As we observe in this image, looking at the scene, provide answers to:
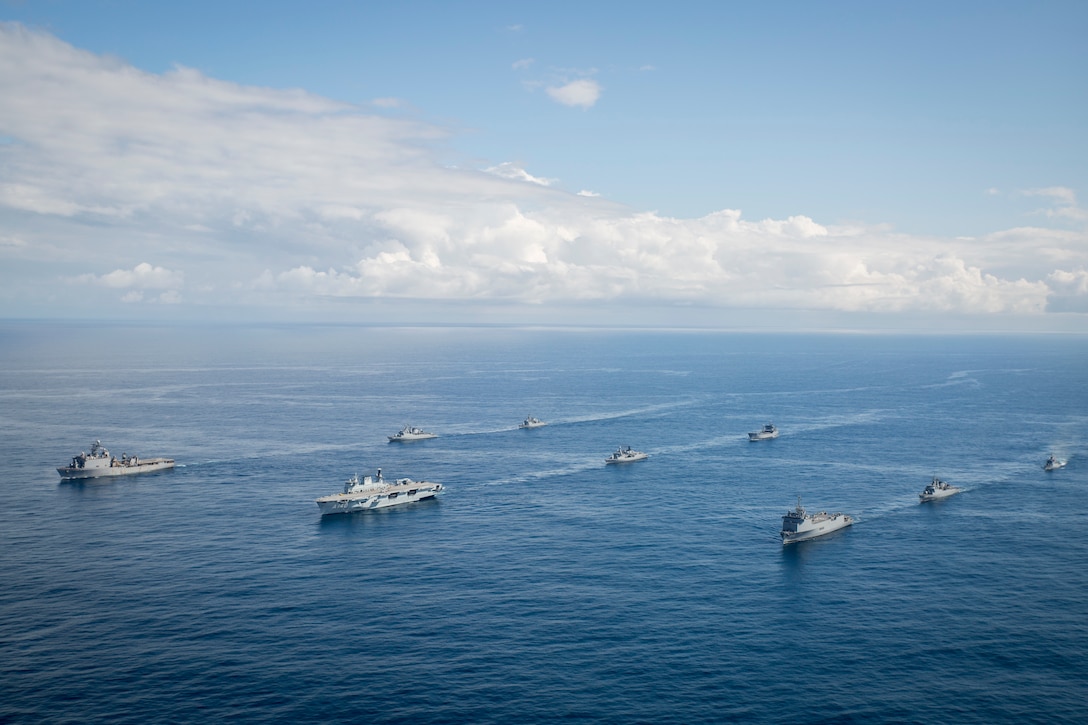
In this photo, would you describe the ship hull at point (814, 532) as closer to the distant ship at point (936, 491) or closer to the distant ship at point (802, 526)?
the distant ship at point (802, 526)

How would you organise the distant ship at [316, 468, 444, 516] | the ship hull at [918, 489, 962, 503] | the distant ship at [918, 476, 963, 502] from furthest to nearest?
the distant ship at [918, 476, 963, 502]
the ship hull at [918, 489, 962, 503]
the distant ship at [316, 468, 444, 516]

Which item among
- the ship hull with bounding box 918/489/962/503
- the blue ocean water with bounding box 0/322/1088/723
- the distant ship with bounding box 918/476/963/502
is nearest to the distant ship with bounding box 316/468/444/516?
the blue ocean water with bounding box 0/322/1088/723

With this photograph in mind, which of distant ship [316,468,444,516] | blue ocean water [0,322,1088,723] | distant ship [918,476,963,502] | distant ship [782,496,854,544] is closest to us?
blue ocean water [0,322,1088,723]

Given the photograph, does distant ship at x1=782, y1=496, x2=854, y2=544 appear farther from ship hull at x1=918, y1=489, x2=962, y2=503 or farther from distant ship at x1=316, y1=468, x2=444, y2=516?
distant ship at x1=316, y1=468, x2=444, y2=516

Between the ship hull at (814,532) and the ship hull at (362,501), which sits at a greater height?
the ship hull at (362,501)

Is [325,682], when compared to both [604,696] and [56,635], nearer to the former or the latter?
[604,696]

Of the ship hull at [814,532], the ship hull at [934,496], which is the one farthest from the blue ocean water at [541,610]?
the ship hull at [934,496]

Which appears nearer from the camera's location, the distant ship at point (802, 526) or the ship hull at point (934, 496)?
the distant ship at point (802, 526)
